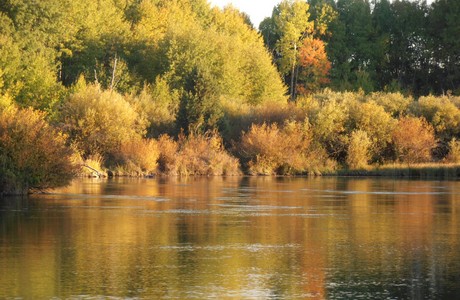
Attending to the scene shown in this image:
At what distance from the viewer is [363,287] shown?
15.6m

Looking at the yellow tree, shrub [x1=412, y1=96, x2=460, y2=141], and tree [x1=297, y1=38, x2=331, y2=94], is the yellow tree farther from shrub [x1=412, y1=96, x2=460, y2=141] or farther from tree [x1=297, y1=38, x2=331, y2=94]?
shrub [x1=412, y1=96, x2=460, y2=141]

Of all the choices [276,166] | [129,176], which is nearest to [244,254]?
[129,176]

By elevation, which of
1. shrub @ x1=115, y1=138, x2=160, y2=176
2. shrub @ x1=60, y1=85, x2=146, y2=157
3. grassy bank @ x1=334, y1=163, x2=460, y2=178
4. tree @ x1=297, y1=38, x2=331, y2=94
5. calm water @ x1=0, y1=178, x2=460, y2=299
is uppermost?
tree @ x1=297, y1=38, x2=331, y2=94

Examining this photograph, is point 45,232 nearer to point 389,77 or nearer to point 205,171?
point 205,171

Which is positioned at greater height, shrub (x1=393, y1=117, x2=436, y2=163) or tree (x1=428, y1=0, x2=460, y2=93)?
tree (x1=428, y1=0, x2=460, y2=93)

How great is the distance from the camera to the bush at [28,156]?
35.6 m

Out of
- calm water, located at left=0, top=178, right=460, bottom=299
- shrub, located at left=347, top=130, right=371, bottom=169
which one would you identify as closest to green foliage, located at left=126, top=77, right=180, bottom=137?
shrub, located at left=347, top=130, right=371, bottom=169

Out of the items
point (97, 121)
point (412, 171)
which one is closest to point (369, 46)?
point (412, 171)

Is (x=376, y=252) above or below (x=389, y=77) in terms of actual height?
below

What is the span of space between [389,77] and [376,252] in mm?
86771

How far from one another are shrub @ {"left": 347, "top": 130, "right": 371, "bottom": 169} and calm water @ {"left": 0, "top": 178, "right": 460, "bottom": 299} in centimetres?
2702

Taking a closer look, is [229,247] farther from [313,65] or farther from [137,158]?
[313,65]

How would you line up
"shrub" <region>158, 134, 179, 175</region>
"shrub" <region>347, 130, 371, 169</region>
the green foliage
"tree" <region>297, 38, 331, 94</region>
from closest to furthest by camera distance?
"shrub" <region>158, 134, 179, 175</region>, "shrub" <region>347, 130, 371, 169</region>, the green foliage, "tree" <region>297, 38, 331, 94</region>

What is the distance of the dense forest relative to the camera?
58188 mm
